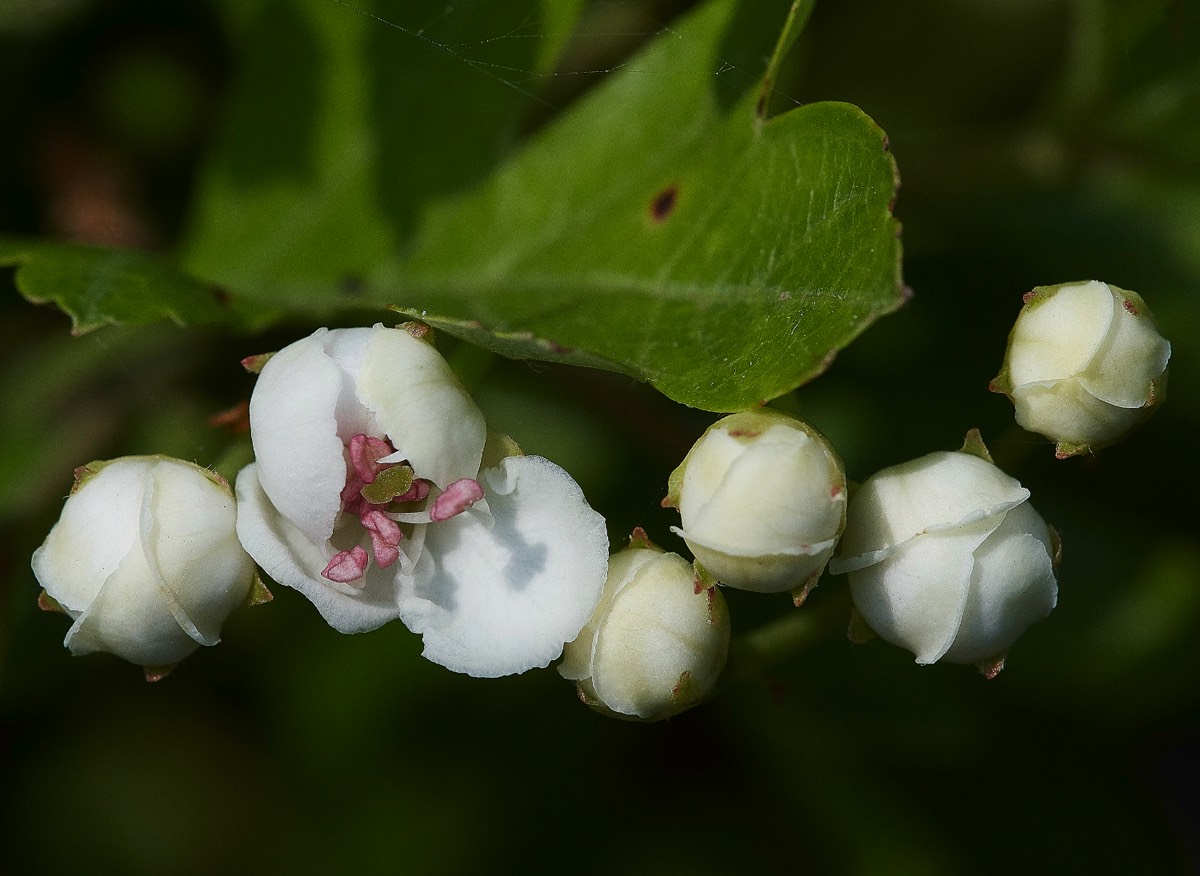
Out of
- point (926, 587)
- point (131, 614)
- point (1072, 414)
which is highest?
point (1072, 414)

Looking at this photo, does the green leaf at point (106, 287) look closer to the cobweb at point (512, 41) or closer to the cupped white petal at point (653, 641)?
the cobweb at point (512, 41)

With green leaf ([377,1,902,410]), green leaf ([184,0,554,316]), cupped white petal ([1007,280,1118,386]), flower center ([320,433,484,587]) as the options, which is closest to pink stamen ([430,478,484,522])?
flower center ([320,433,484,587])

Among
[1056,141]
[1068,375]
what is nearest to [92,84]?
[1056,141]

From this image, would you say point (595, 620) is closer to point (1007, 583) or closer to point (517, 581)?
point (517, 581)

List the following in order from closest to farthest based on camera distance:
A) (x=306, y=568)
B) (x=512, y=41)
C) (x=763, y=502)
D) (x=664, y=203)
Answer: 1. (x=763, y=502)
2. (x=306, y=568)
3. (x=664, y=203)
4. (x=512, y=41)

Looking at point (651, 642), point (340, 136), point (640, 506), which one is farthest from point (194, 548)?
point (640, 506)

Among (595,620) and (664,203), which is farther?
(664,203)

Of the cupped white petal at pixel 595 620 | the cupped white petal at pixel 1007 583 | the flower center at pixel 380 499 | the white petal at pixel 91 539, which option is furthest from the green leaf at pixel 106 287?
the cupped white petal at pixel 1007 583
